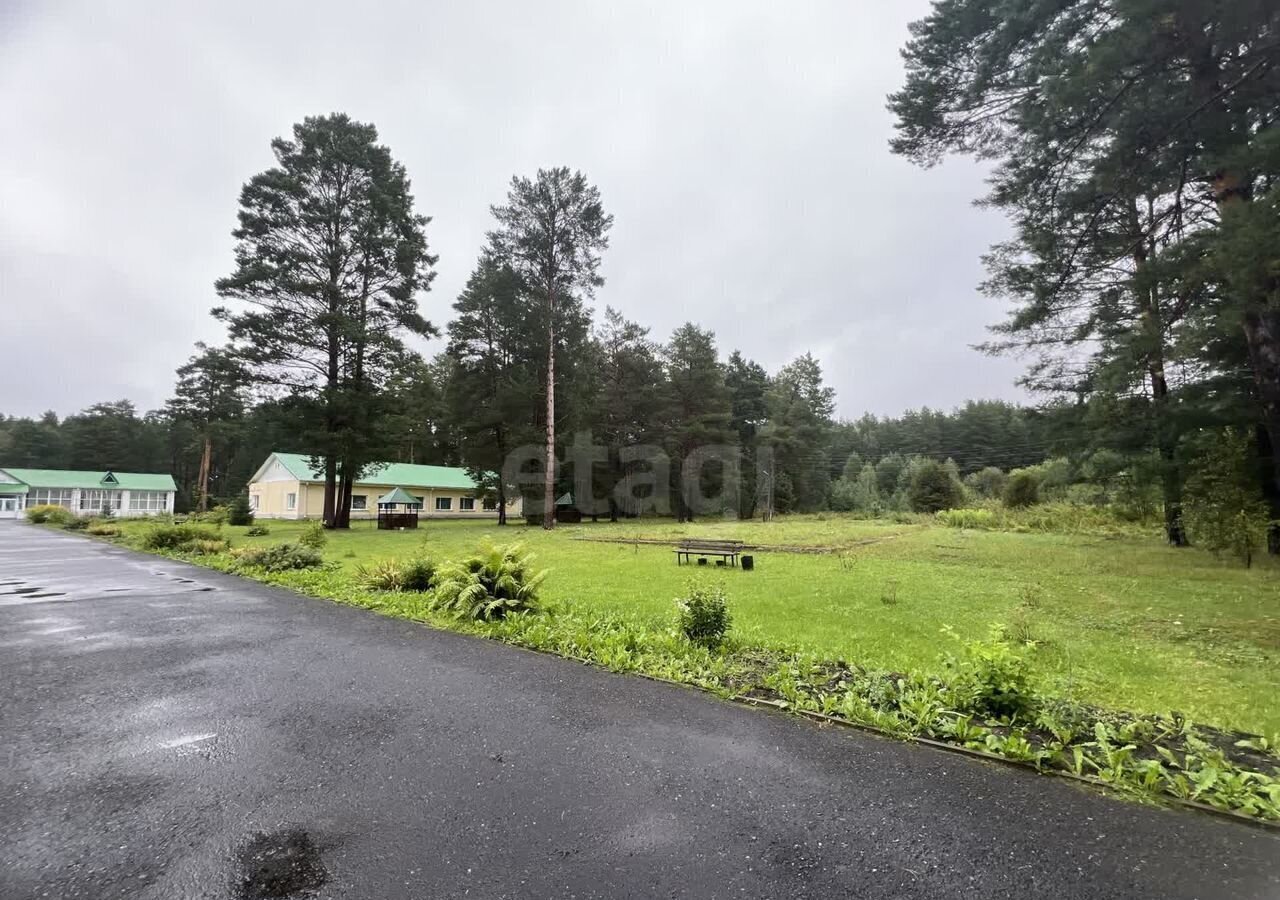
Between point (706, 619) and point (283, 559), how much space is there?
9890 millimetres

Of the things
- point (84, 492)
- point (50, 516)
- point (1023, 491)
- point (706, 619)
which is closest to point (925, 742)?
point (706, 619)

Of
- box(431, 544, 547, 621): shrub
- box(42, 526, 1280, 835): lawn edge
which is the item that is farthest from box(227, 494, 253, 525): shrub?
box(42, 526, 1280, 835): lawn edge

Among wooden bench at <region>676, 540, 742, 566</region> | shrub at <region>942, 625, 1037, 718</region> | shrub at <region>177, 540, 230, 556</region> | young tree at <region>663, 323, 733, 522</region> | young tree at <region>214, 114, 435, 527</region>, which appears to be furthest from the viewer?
young tree at <region>663, 323, 733, 522</region>

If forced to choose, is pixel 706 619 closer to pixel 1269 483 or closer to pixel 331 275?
pixel 1269 483

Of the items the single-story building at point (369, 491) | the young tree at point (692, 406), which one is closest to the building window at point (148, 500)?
the single-story building at point (369, 491)

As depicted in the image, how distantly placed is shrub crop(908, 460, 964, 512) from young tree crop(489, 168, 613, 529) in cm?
3158

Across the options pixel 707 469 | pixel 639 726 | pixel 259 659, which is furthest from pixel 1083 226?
pixel 707 469

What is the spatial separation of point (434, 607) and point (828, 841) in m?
6.31

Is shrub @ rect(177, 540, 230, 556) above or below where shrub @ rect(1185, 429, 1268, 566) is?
below

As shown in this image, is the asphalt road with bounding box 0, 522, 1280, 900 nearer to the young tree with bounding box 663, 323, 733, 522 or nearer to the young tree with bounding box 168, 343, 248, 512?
the young tree with bounding box 168, 343, 248, 512

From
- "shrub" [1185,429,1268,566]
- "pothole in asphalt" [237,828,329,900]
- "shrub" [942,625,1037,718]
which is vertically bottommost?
"pothole in asphalt" [237,828,329,900]

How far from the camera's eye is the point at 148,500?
49.7 metres

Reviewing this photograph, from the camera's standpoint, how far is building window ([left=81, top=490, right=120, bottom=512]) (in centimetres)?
4738

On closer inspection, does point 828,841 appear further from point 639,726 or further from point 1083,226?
point 1083,226
